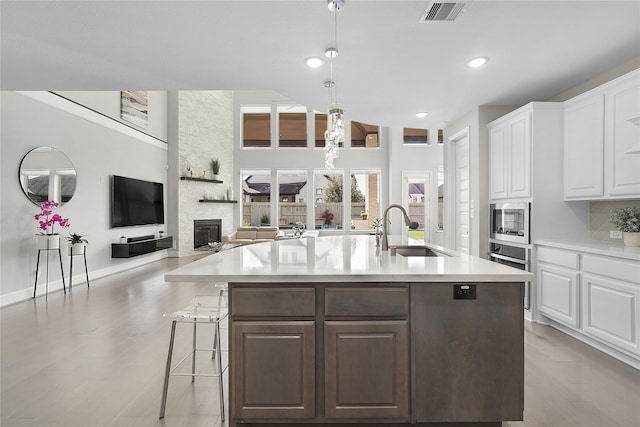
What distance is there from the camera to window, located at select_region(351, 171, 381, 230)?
11727 mm

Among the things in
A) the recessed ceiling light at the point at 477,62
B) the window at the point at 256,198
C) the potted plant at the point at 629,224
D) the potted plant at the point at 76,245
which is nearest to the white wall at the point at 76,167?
the potted plant at the point at 76,245

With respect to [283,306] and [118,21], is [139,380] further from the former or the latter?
[118,21]

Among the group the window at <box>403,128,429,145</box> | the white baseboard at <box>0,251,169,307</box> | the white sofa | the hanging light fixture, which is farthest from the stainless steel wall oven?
the window at <box>403,128,429,145</box>

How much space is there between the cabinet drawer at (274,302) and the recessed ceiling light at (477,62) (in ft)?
9.40

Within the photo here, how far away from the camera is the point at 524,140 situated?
4004 mm

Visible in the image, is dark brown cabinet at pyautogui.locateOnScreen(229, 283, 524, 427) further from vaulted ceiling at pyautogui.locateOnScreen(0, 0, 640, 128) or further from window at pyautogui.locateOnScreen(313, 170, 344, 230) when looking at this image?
window at pyautogui.locateOnScreen(313, 170, 344, 230)

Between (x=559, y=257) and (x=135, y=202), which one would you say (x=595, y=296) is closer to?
(x=559, y=257)

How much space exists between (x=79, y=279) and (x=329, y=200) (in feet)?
24.3

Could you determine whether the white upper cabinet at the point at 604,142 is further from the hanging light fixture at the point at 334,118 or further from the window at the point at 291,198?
the window at the point at 291,198

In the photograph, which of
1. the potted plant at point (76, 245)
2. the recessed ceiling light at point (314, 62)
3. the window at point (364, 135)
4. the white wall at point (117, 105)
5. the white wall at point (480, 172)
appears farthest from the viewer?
the window at point (364, 135)

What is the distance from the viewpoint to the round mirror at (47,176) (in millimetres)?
4766

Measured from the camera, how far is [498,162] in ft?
15.0

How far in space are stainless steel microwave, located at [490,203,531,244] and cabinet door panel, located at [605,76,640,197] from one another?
849 mm

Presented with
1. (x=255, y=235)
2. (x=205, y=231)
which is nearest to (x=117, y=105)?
(x=255, y=235)
